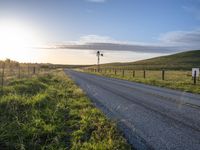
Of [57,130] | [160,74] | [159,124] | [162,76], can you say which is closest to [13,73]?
[162,76]

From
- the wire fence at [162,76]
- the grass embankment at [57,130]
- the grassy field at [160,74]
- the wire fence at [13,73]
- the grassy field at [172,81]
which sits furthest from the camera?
the wire fence at [162,76]

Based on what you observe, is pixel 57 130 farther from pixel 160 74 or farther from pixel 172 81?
pixel 160 74

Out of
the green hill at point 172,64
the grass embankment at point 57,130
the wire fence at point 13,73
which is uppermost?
the green hill at point 172,64

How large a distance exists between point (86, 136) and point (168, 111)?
13.3ft

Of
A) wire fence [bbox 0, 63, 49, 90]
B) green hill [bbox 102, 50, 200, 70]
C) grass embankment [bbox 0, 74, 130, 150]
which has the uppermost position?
green hill [bbox 102, 50, 200, 70]

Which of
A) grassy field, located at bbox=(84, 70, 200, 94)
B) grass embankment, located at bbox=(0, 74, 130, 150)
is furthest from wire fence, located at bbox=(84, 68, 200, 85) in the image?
grass embankment, located at bbox=(0, 74, 130, 150)

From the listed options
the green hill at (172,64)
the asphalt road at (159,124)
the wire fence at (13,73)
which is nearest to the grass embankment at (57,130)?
the asphalt road at (159,124)

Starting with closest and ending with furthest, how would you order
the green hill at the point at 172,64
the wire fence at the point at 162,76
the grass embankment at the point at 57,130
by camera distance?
the grass embankment at the point at 57,130 < the wire fence at the point at 162,76 < the green hill at the point at 172,64

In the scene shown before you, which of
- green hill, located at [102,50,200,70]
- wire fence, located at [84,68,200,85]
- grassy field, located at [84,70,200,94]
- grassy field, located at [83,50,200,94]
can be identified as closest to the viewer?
grassy field, located at [84,70,200,94]

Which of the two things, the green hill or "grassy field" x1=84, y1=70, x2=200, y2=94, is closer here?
"grassy field" x1=84, y1=70, x2=200, y2=94

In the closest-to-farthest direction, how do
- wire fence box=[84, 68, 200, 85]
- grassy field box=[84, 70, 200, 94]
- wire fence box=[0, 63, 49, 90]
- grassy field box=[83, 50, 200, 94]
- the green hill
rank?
wire fence box=[0, 63, 49, 90], grassy field box=[84, 70, 200, 94], grassy field box=[83, 50, 200, 94], wire fence box=[84, 68, 200, 85], the green hill

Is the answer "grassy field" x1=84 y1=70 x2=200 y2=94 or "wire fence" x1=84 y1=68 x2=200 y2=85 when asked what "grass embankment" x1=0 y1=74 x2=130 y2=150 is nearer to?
"grassy field" x1=84 y1=70 x2=200 y2=94

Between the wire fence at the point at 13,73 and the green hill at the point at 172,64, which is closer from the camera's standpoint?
the wire fence at the point at 13,73

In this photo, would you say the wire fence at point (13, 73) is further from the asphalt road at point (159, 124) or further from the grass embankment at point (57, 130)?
the asphalt road at point (159, 124)
